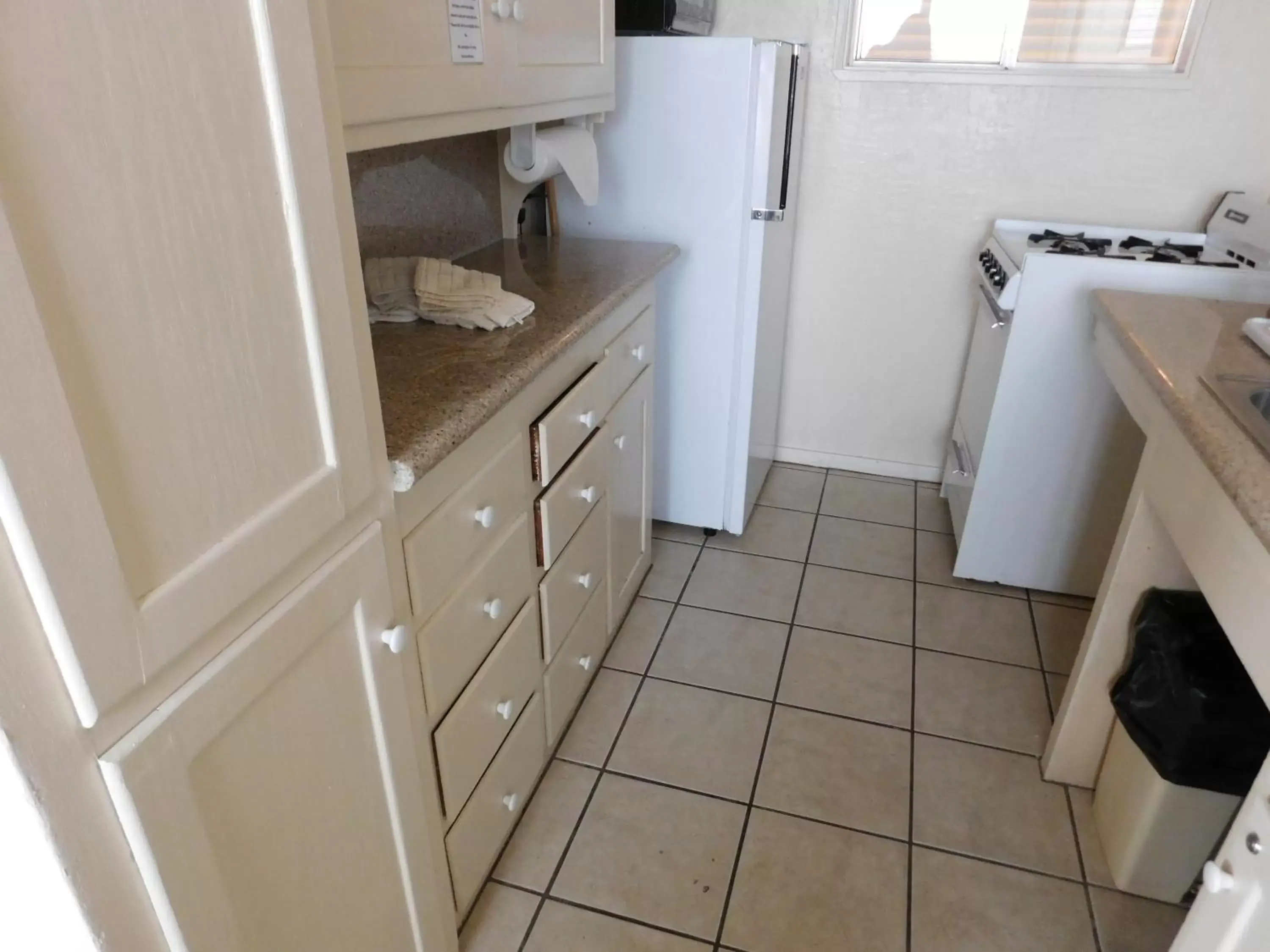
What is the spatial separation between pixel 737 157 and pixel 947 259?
3.22 feet

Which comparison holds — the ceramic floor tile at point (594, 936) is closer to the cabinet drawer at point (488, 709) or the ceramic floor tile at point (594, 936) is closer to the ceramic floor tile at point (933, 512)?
the cabinet drawer at point (488, 709)

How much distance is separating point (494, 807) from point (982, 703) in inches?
46.9

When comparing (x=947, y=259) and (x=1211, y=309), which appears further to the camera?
(x=947, y=259)

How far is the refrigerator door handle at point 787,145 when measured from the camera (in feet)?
7.19

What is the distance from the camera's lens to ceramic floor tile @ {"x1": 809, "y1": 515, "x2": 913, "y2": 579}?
8.28 ft

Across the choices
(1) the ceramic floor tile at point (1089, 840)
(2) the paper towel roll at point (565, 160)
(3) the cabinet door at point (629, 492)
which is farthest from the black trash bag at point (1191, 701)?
(2) the paper towel roll at point (565, 160)

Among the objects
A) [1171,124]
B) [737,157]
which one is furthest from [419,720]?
[1171,124]

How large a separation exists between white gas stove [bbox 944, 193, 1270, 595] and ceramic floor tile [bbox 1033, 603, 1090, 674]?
0.07 m

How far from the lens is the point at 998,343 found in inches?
87.7

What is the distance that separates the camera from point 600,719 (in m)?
1.93

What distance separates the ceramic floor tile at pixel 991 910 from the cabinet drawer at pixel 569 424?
102 cm

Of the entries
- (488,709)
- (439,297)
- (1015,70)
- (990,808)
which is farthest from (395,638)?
(1015,70)

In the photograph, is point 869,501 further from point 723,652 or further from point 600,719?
point 600,719

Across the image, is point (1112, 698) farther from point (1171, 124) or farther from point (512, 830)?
point (1171, 124)
